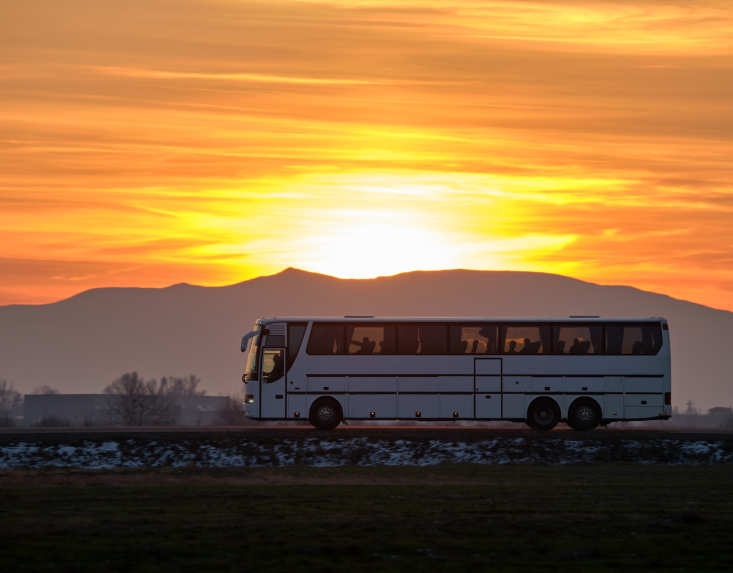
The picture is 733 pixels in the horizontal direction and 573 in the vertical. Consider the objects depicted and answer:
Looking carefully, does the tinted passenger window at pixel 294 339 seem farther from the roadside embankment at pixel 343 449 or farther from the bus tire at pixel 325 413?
the roadside embankment at pixel 343 449

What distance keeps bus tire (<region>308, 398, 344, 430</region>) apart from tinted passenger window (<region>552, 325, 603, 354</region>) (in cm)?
773

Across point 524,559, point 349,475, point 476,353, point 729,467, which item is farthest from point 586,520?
point 476,353

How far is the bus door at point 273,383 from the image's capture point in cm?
3284

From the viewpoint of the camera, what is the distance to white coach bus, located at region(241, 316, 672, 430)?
108 ft

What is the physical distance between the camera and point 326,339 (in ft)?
108

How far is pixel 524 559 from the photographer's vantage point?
43.7 ft

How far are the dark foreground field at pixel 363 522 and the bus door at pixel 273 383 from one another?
7344 mm

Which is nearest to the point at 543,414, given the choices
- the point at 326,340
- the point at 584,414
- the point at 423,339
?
the point at 584,414

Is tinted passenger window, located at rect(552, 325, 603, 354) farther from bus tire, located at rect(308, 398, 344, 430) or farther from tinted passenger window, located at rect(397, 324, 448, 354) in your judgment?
bus tire, located at rect(308, 398, 344, 430)

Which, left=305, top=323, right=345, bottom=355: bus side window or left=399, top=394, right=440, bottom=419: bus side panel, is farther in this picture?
left=305, top=323, right=345, bottom=355: bus side window

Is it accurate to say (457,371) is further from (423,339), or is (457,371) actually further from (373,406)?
(373,406)

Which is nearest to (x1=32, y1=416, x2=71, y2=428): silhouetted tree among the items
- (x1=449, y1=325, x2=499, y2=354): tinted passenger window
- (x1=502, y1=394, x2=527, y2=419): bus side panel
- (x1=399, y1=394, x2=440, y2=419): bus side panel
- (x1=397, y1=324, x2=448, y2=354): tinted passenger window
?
(x1=399, y1=394, x2=440, y2=419): bus side panel

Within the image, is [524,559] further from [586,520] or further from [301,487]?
[301,487]

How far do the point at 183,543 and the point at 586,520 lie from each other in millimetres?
7015
